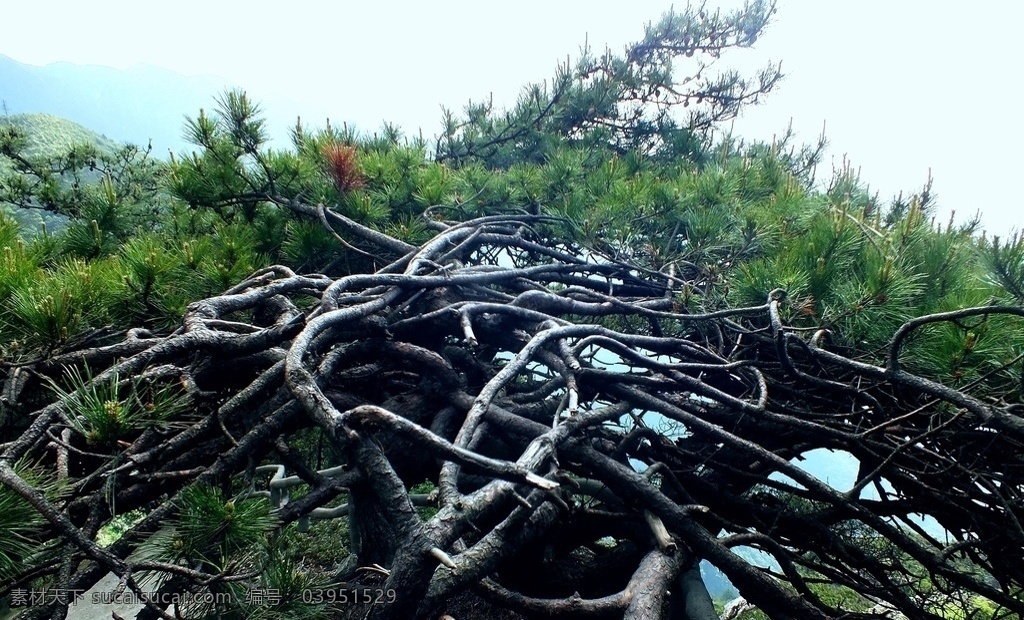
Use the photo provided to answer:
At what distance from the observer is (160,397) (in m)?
0.92

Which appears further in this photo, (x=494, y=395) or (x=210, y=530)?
(x=494, y=395)

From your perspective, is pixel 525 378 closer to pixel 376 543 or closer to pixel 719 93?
pixel 376 543

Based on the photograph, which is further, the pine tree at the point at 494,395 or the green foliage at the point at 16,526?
the pine tree at the point at 494,395

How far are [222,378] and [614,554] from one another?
126 cm

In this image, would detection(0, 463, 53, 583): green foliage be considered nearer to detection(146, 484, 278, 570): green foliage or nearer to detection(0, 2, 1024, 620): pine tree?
detection(0, 2, 1024, 620): pine tree

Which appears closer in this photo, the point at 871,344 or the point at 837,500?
the point at 837,500

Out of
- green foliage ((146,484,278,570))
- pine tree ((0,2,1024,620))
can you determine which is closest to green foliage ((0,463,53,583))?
pine tree ((0,2,1024,620))

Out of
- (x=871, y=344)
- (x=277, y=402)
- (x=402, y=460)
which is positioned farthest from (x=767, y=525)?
(x=277, y=402)

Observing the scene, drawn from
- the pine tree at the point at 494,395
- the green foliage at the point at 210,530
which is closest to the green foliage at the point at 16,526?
the pine tree at the point at 494,395

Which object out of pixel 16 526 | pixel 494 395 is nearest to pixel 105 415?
pixel 16 526

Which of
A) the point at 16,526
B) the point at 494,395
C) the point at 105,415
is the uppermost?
the point at 494,395

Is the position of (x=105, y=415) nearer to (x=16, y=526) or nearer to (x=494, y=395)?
(x=16, y=526)

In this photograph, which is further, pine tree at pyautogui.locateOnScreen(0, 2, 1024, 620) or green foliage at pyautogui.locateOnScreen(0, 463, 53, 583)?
pine tree at pyautogui.locateOnScreen(0, 2, 1024, 620)

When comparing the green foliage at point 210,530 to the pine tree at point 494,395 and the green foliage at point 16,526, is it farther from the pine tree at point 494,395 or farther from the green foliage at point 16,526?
the green foliage at point 16,526
